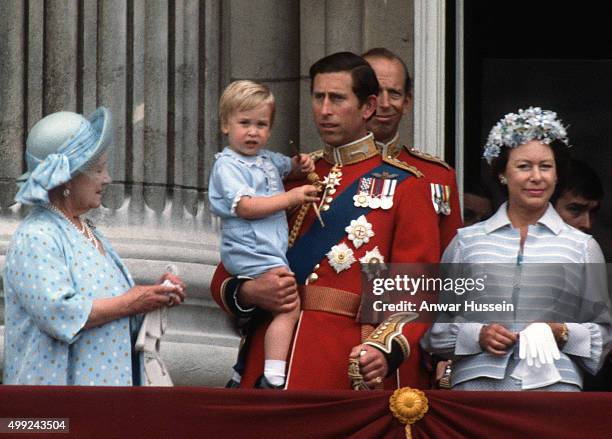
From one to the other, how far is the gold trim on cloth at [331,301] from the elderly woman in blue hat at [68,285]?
548 mm

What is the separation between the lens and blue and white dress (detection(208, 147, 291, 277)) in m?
8.09

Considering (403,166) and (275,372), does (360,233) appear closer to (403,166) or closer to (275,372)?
(403,166)

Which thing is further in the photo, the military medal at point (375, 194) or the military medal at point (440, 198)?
the military medal at point (440, 198)

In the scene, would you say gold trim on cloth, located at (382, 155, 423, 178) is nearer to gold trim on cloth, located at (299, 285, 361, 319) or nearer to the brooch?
the brooch

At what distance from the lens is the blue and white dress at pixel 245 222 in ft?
26.6

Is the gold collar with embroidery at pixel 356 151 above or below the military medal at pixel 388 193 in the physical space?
above

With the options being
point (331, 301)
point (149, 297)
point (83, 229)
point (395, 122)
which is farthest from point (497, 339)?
point (83, 229)

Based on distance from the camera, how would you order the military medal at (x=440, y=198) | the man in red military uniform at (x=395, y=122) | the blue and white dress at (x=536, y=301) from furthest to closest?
the man in red military uniform at (x=395, y=122) < the military medal at (x=440, y=198) < the blue and white dress at (x=536, y=301)

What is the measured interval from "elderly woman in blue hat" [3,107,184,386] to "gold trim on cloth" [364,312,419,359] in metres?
0.64

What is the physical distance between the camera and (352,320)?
813 cm

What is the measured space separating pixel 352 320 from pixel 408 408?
466 millimetres

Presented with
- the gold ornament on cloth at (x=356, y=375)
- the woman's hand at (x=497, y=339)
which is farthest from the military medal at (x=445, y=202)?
the gold ornament on cloth at (x=356, y=375)

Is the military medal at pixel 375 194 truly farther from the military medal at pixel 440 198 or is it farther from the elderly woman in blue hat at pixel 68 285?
the elderly woman in blue hat at pixel 68 285

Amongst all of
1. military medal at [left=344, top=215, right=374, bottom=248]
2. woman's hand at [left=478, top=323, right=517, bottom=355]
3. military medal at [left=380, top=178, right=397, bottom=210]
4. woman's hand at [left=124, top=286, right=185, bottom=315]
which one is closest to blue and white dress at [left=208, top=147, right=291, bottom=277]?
military medal at [left=344, top=215, right=374, bottom=248]
